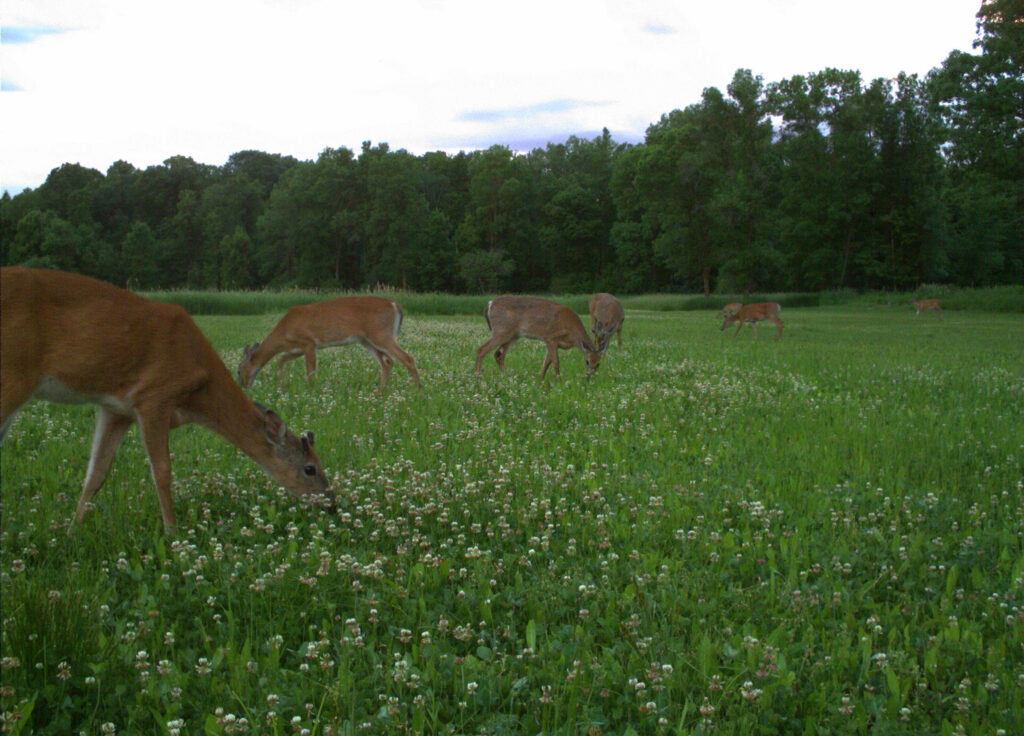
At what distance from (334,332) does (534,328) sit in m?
3.01

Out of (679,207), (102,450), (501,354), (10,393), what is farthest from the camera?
(679,207)

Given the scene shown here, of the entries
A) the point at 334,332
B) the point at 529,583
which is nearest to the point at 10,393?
the point at 529,583

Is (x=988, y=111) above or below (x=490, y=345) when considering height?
above

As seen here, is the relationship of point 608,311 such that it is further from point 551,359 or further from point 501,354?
point 551,359

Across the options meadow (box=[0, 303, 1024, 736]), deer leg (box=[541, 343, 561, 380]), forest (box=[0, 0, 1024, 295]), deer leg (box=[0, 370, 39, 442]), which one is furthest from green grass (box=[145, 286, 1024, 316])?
deer leg (box=[0, 370, 39, 442])

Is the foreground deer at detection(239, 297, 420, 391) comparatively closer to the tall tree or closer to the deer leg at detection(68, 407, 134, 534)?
the deer leg at detection(68, 407, 134, 534)

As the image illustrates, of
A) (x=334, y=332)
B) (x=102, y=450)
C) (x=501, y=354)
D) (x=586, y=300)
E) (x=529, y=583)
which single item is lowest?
(x=529, y=583)

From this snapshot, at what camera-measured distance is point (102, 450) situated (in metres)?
4.77

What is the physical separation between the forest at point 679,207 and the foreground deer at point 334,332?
1601 centimetres

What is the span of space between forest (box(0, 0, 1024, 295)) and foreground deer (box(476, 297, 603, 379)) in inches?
658

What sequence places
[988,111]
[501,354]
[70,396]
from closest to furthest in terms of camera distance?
[70,396], [501,354], [988,111]

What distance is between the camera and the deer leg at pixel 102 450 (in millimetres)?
4698

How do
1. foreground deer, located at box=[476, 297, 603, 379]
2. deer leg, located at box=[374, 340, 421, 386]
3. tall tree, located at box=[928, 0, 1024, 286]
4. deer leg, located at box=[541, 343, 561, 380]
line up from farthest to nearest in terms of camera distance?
1. tall tree, located at box=[928, 0, 1024, 286]
2. foreground deer, located at box=[476, 297, 603, 379]
3. deer leg, located at box=[541, 343, 561, 380]
4. deer leg, located at box=[374, 340, 421, 386]

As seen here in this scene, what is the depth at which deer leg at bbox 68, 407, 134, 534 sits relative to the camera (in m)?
4.70
